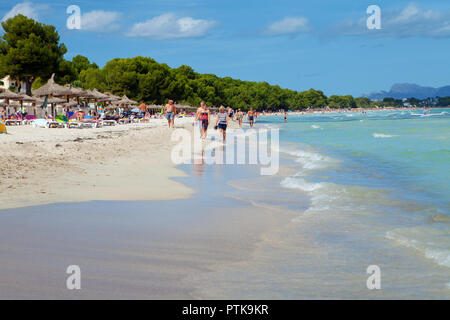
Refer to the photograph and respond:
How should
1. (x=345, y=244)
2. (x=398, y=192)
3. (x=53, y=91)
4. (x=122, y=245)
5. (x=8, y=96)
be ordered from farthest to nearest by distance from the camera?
(x=8, y=96), (x=53, y=91), (x=398, y=192), (x=345, y=244), (x=122, y=245)

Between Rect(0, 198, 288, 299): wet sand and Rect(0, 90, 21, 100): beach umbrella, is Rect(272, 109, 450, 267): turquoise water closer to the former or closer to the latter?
Rect(0, 198, 288, 299): wet sand

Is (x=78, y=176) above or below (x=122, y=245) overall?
above

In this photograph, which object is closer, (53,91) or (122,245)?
(122,245)

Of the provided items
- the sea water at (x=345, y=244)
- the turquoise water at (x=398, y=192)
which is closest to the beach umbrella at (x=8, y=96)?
the turquoise water at (x=398, y=192)

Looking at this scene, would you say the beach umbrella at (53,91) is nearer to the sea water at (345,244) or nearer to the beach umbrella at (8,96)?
the beach umbrella at (8,96)

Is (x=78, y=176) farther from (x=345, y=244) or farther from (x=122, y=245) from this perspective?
(x=345, y=244)

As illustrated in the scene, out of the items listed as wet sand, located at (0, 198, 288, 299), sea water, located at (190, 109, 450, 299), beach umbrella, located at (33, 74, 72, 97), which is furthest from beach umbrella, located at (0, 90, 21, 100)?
wet sand, located at (0, 198, 288, 299)

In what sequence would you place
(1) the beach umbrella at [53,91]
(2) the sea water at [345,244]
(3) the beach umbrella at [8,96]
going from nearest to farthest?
(2) the sea water at [345,244] < (1) the beach umbrella at [53,91] < (3) the beach umbrella at [8,96]

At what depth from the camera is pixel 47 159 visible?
11078 millimetres

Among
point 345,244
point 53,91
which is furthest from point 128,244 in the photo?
point 53,91

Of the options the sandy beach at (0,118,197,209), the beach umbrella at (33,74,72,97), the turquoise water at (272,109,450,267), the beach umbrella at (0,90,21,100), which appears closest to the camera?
the turquoise water at (272,109,450,267)

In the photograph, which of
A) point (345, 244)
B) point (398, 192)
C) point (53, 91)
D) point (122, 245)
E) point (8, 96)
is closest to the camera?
point (122, 245)

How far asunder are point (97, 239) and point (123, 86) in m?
77.2

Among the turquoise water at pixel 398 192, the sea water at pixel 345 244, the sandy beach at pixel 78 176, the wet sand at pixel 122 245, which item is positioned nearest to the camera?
the wet sand at pixel 122 245
